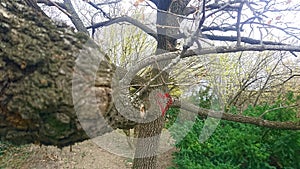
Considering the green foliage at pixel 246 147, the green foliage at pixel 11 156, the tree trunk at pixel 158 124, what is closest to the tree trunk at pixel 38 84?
the tree trunk at pixel 158 124

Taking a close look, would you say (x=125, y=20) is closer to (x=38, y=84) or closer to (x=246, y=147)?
(x=246, y=147)

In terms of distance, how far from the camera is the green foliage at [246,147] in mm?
2955

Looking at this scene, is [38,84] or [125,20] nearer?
[38,84]

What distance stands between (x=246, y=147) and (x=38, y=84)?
9.23 feet

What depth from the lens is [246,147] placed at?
118 inches

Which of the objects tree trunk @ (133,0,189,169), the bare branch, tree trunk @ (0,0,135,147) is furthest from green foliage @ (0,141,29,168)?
tree trunk @ (0,0,135,147)

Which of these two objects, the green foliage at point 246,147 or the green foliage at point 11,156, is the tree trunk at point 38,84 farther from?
the green foliage at point 11,156

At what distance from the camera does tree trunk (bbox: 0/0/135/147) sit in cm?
57

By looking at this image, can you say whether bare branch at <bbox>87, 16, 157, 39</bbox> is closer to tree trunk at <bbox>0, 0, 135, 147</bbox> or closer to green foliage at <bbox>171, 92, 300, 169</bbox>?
green foliage at <bbox>171, 92, 300, 169</bbox>

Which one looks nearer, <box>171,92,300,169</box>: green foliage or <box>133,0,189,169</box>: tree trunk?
<box>133,0,189,169</box>: tree trunk

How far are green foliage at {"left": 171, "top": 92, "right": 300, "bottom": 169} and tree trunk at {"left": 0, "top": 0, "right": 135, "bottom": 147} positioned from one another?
2554mm

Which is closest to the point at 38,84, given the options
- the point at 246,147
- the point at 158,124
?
the point at 158,124

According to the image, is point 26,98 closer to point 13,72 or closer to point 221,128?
point 13,72

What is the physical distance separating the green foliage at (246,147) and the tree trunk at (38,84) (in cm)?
255
